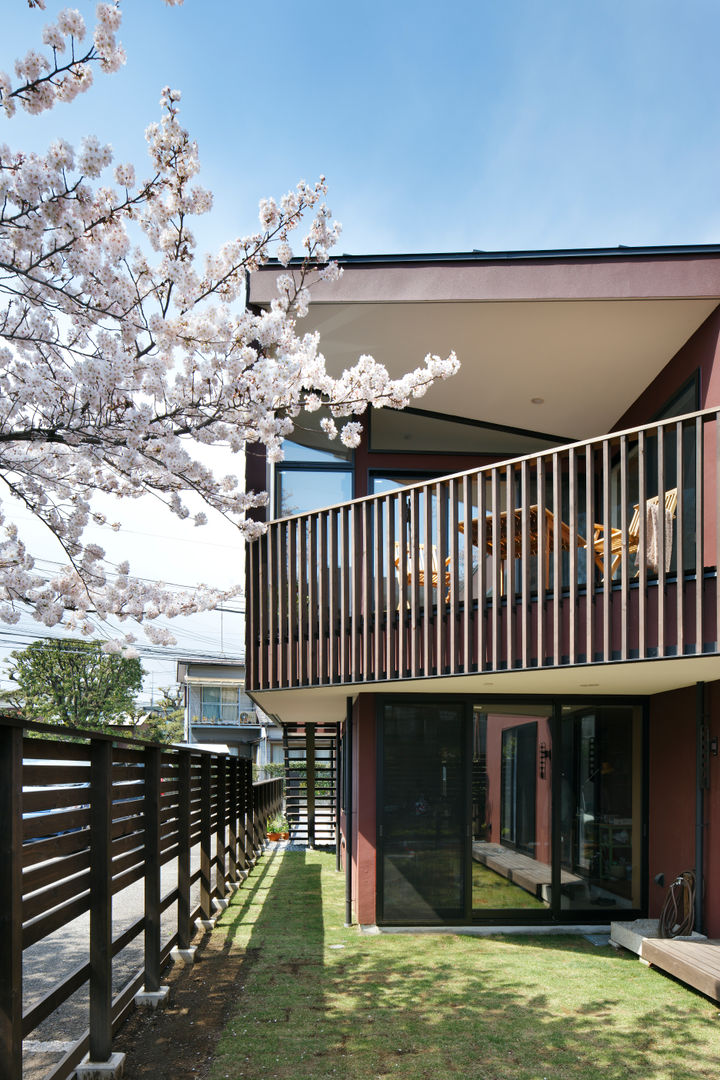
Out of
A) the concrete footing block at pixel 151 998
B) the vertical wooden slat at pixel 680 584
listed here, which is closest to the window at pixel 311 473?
the vertical wooden slat at pixel 680 584

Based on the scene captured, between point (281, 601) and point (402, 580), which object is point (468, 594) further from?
point (281, 601)

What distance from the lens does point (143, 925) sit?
5.07 metres

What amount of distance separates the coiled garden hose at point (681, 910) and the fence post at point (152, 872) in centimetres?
410

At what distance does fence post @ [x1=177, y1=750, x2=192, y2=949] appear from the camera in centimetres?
636

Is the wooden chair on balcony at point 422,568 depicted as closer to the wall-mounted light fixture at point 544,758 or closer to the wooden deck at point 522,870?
the wall-mounted light fixture at point 544,758

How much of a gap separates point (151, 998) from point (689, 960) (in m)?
3.49

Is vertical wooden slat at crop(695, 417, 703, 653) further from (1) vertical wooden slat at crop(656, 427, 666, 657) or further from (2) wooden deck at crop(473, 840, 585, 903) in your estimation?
(2) wooden deck at crop(473, 840, 585, 903)

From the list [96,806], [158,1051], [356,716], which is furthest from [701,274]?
[158,1051]

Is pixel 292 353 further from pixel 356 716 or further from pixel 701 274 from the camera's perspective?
pixel 356 716

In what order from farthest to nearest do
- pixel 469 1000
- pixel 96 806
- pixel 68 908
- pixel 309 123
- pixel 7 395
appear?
pixel 309 123, pixel 469 1000, pixel 7 395, pixel 96 806, pixel 68 908

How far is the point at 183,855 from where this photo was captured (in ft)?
21.0

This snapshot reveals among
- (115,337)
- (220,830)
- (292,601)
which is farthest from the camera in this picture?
(220,830)

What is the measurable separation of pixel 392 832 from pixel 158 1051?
3.88 m

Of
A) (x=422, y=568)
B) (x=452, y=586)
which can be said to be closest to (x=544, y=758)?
(x=422, y=568)
